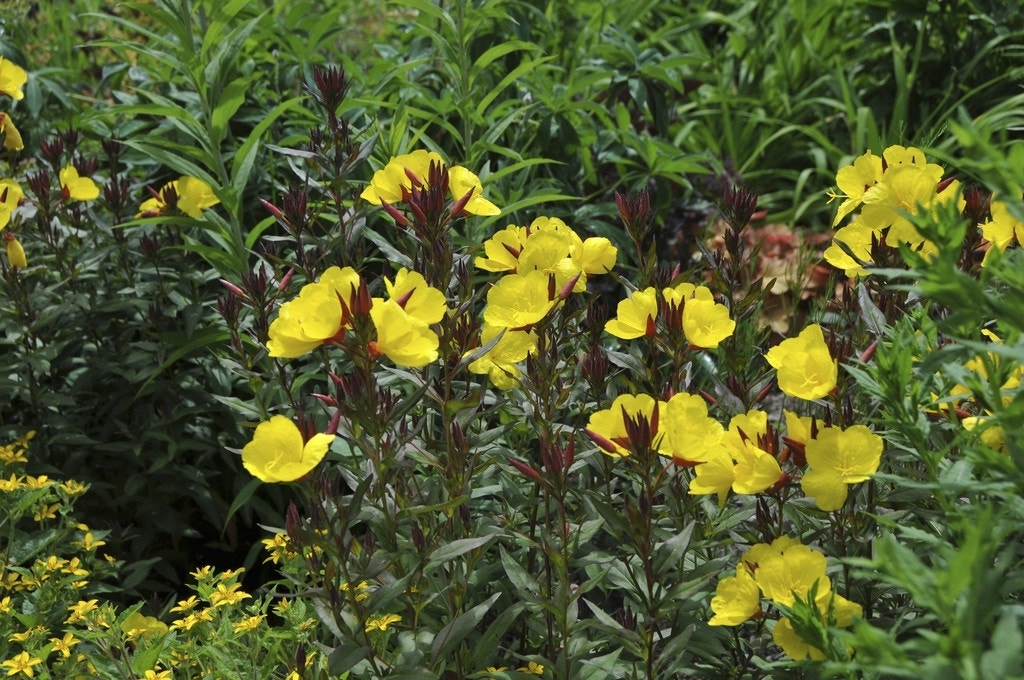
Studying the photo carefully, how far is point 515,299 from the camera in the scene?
1.92 metres

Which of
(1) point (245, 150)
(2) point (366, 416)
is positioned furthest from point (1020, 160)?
(1) point (245, 150)

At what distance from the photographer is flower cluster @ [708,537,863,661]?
1636mm

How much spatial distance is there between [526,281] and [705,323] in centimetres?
36

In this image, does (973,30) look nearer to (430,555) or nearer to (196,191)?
(196,191)

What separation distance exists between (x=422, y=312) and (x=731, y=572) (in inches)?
30.3

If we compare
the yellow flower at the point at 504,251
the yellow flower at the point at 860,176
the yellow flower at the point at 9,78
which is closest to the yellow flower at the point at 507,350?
the yellow flower at the point at 504,251

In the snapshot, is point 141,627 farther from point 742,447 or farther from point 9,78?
point 9,78

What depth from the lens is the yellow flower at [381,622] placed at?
1922mm

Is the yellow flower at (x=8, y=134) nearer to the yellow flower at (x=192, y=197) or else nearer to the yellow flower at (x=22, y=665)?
the yellow flower at (x=192, y=197)

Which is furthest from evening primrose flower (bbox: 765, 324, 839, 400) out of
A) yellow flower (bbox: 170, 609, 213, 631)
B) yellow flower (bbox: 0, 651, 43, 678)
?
yellow flower (bbox: 0, 651, 43, 678)

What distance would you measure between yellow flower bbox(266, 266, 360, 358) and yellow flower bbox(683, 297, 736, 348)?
2.03ft

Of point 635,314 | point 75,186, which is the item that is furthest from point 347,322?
point 75,186

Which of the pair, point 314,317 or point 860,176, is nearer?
point 314,317

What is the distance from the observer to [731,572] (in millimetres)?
2004
